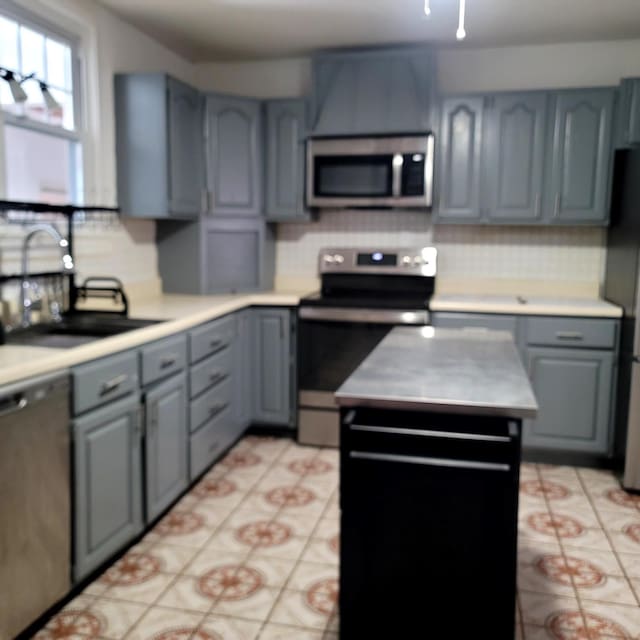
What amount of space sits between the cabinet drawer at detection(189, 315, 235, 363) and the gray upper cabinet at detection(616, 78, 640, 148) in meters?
2.37

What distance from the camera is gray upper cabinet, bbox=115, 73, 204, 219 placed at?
11.8 feet

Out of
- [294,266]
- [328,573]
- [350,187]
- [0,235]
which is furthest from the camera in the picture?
[294,266]

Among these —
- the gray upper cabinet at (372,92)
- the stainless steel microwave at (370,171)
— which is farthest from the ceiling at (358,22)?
the stainless steel microwave at (370,171)

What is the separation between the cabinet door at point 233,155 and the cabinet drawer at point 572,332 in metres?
1.82

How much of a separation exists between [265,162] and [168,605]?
107 inches

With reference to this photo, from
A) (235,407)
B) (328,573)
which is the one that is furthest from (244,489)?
(328,573)

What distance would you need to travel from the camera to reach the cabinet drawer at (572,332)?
3.60 m

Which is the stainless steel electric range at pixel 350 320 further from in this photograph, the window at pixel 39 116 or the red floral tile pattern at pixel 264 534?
the window at pixel 39 116

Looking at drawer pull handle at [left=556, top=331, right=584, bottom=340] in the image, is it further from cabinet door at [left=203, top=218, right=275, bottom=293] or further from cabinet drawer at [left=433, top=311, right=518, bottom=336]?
cabinet door at [left=203, top=218, right=275, bottom=293]

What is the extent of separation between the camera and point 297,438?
4.08 metres

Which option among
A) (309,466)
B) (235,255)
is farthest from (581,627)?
(235,255)

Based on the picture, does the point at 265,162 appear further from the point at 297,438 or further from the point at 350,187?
the point at 297,438

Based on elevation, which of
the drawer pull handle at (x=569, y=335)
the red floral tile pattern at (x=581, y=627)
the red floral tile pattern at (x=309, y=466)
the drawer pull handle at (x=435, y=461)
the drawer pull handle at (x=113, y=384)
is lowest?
the red floral tile pattern at (x=581, y=627)

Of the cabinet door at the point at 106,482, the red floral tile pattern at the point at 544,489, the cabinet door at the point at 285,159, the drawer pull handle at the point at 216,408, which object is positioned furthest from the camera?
the cabinet door at the point at 285,159
